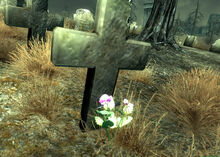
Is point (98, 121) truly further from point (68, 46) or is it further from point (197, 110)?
point (197, 110)

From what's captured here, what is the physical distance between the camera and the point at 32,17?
123 inches

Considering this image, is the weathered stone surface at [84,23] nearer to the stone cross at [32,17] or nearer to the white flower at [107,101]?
the stone cross at [32,17]

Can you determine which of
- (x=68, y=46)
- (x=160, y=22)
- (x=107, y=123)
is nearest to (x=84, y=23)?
(x=160, y=22)

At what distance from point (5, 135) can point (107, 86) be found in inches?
35.2

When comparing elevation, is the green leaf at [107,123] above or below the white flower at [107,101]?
below

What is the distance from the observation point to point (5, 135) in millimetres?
1377

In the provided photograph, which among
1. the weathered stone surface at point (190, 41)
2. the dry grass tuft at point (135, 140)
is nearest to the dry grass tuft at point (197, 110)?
the dry grass tuft at point (135, 140)

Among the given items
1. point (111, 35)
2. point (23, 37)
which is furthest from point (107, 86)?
point (23, 37)

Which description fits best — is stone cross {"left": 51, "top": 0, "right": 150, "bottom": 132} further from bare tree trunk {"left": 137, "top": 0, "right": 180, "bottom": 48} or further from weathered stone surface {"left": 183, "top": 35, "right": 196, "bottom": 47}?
weathered stone surface {"left": 183, "top": 35, "right": 196, "bottom": 47}

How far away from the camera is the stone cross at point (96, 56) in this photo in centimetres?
135

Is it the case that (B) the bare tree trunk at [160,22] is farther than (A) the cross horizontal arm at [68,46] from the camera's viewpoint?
Yes

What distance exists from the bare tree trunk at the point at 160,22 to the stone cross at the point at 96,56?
439cm

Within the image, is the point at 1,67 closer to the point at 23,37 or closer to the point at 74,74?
the point at 74,74

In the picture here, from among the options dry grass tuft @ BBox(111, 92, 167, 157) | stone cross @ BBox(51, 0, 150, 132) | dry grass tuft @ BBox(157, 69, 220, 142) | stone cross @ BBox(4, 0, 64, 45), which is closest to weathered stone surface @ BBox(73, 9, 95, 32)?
stone cross @ BBox(4, 0, 64, 45)
